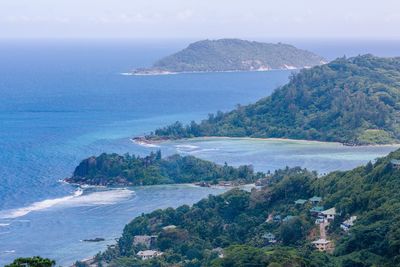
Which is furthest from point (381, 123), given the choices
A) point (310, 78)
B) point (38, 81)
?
point (38, 81)

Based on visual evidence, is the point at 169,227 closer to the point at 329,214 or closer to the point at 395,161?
the point at 329,214

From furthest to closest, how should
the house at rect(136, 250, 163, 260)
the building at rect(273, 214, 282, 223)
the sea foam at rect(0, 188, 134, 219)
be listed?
the sea foam at rect(0, 188, 134, 219) < the building at rect(273, 214, 282, 223) < the house at rect(136, 250, 163, 260)

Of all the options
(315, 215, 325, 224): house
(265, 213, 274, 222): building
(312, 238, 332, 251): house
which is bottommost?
(265, 213, 274, 222): building

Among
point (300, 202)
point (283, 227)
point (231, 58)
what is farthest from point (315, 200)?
point (231, 58)

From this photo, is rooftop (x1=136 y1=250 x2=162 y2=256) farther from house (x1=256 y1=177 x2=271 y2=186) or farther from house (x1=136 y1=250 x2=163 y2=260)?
house (x1=256 y1=177 x2=271 y2=186)

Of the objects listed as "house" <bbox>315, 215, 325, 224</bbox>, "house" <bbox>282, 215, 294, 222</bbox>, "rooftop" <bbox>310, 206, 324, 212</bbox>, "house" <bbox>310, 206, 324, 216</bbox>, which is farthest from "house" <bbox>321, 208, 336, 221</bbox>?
"house" <bbox>282, 215, 294, 222</bbox>

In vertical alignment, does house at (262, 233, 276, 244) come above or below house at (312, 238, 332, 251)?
below

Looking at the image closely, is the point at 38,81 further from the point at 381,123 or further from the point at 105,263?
the point at 105,263

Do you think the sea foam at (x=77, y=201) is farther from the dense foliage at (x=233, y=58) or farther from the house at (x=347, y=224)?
the dense foliage at (x=233, y=58)
